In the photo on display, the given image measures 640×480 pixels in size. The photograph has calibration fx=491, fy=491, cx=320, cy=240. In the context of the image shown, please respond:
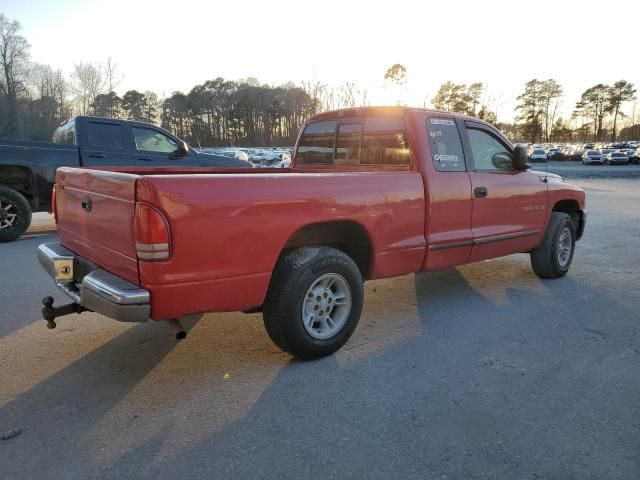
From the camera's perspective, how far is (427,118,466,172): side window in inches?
174

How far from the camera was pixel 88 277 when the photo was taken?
303 centimetres

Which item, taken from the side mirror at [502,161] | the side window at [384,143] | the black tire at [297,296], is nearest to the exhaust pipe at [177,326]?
the black tire at [297,296]

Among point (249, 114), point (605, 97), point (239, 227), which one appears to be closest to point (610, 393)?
point (239, 227)

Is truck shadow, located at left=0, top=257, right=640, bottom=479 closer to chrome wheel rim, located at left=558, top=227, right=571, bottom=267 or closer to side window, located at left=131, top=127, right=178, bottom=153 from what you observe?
chrome wheel rim, located at left=558, top=227, right=571, bottom=267

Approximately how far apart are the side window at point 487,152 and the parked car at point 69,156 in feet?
20.3

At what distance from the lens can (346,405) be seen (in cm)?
296

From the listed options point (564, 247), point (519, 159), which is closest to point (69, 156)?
point (519, 159)

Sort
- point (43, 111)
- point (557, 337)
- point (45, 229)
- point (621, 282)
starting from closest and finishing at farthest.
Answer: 1. point (557, 337)
2. point (621, 282)
3. point (45, 229)
4. point (43, 111)

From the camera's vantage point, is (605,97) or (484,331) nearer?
(484,331)

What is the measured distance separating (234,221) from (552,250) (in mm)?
4332

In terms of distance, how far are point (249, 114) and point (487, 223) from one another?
106 metres

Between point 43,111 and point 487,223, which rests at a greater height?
point 43,111

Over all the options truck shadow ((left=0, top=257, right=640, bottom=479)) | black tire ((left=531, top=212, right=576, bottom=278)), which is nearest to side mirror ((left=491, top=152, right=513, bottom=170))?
black tire ((left=531, top=212, right=576, bottom=278))

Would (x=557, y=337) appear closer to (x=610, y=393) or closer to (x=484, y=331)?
(x=484, y=331)
